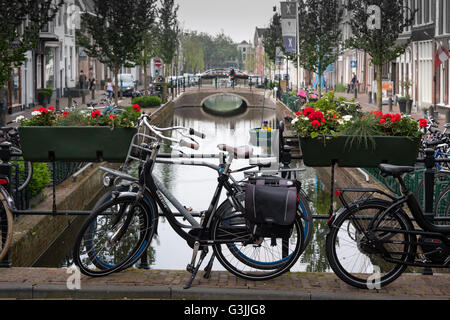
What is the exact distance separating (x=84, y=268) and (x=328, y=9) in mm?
35540

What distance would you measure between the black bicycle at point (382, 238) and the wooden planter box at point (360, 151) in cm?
58

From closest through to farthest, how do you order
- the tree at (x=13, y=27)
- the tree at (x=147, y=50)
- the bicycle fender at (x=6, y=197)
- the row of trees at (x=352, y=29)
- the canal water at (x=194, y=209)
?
1. the bicycle fender at (x=6, y=197)
2. the canal water at (x=194, y=209)
3. the tree at (x=13, y=27)
4. the row of trees at (x=352, y=29)
5. the tree at (x=147, y=50)

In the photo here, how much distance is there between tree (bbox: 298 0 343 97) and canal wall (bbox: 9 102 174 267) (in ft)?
83.3

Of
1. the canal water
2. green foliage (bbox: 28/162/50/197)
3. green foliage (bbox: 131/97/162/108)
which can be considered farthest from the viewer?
green foliage (bbox: 131/97/162/108)

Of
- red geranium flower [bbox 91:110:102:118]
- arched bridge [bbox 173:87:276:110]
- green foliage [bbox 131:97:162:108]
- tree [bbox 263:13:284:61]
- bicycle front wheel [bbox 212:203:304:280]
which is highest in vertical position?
tree [bbox 263:13:284:61]

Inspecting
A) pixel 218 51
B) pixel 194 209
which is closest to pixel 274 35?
pixel 194 209

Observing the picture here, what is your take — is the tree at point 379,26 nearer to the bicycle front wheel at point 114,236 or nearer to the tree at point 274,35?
the bicycle front wheel at point 114,236

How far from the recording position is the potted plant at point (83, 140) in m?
6.56

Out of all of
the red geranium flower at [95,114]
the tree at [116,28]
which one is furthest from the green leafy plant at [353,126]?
the tree at [116,28]

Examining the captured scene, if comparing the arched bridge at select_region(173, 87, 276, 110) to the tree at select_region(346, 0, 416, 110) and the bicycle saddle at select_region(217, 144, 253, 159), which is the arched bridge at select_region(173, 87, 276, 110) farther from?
the bicycle saddle at select_region(217, 144, 253, 159)

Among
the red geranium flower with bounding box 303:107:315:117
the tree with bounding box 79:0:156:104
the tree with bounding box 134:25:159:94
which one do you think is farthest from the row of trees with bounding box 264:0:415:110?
the red geranium flower with bounding box 303:107:315:117

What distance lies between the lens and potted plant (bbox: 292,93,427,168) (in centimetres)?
641

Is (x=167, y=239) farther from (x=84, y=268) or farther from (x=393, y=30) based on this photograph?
(x=393, y=30)

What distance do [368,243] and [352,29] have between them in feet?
80.7
